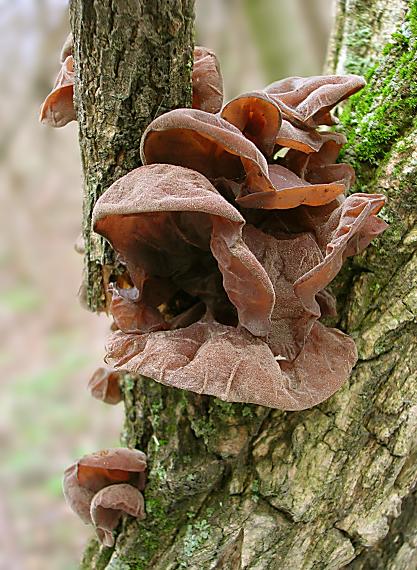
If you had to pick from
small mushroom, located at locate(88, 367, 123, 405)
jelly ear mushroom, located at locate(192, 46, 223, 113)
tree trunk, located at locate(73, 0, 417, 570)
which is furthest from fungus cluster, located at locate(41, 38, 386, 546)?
small mushroom, located at locate(88, 367, 123, 405)

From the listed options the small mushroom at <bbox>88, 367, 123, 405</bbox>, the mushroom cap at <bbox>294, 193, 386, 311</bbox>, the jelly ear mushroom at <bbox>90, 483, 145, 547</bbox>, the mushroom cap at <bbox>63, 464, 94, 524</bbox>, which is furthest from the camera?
the small mushroom at <bbox>88, 367, 123, 405</bbox>

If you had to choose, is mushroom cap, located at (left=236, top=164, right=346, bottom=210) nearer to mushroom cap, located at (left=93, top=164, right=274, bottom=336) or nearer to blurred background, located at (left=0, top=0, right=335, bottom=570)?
mushroom cap, located at (left=93, top=164, right=274, bottom=336)

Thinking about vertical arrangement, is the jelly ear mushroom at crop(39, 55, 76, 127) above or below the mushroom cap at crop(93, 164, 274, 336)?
above

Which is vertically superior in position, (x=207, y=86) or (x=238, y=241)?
(x=207, y=86)

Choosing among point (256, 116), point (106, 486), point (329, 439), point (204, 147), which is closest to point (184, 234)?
point (204, 147)

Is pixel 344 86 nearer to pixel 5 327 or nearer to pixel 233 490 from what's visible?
pixel 233 490

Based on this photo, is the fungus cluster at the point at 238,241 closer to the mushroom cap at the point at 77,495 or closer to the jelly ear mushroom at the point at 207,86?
the jelly ear mushroom at the point at 207,86

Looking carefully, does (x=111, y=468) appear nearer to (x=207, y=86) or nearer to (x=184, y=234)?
(x=184, y=234)
